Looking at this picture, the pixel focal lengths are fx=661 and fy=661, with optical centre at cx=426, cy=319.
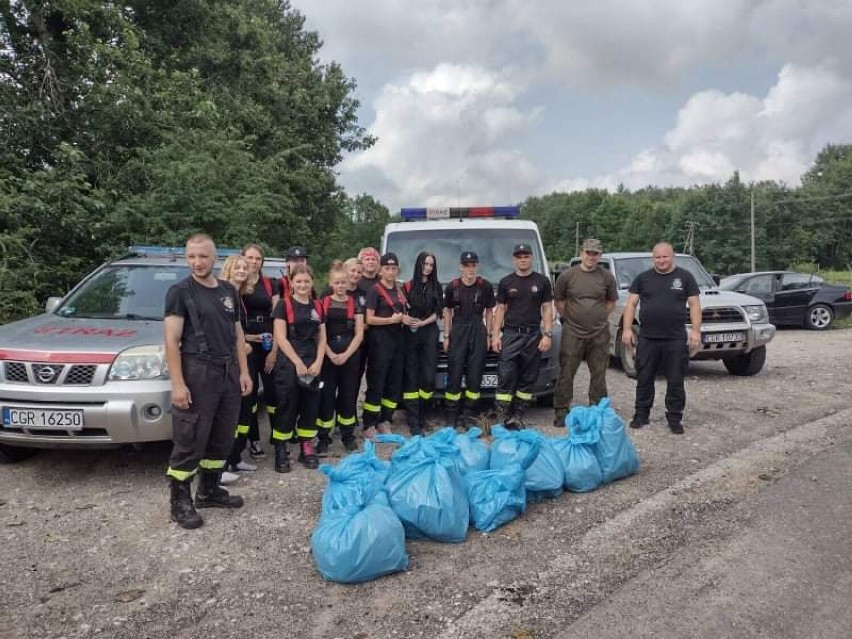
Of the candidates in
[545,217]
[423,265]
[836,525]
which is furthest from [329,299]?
[545,217]

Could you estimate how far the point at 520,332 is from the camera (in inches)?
235

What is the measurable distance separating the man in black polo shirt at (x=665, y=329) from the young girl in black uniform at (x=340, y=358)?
258 centimetres

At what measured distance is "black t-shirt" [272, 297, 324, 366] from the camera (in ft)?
16.0

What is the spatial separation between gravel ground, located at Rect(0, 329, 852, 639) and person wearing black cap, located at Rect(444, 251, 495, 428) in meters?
1.62

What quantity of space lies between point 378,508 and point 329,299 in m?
2.31

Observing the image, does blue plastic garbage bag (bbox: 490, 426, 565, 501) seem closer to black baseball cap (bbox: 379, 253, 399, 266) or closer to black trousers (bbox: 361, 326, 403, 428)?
black trousers (bbox: 361, 326, 403, 428)

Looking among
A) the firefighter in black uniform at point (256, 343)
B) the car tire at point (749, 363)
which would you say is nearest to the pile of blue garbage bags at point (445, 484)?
the firefighter in black uniform at point (256, 343)

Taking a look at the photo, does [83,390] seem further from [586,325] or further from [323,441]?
[586,325]

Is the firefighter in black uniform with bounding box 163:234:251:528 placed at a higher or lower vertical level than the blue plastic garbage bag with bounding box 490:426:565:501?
higher

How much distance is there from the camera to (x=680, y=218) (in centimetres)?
7125

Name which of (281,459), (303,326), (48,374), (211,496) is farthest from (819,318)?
(48,374)

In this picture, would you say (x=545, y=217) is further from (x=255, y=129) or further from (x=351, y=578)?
(x=351, y=578)

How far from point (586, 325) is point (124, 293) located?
4.16m

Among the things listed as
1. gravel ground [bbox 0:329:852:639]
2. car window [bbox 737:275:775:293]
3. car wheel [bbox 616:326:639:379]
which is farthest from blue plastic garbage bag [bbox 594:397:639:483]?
car window [bbox 737:275:775:293]
